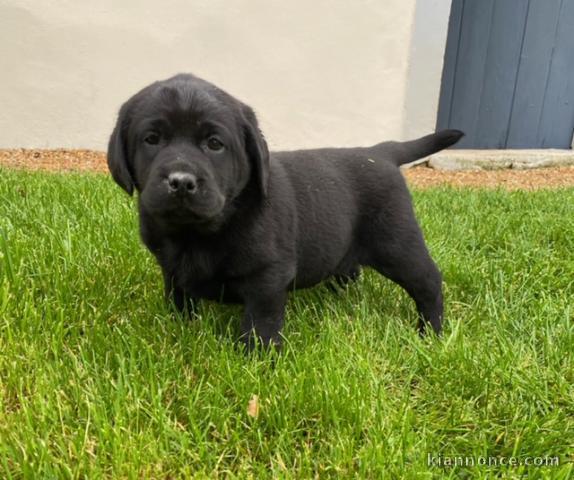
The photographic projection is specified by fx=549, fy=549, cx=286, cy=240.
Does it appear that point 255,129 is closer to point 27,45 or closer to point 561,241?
point 561,241

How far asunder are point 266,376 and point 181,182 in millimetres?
749

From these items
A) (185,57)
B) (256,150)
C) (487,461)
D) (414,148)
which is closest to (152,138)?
(256,150)


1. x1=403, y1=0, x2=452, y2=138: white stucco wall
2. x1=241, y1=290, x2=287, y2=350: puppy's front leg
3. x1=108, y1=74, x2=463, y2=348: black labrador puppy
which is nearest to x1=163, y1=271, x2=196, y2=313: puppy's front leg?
x1=108, y1=74, x2=463, y2=348: black labrador puppy

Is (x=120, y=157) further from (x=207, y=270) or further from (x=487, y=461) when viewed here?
(x=487, y=461)

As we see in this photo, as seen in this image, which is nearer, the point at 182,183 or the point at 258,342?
the point at 182,183

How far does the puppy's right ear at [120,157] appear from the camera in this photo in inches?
77.9

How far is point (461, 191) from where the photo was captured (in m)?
5.19

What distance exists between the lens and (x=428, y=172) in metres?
7.02

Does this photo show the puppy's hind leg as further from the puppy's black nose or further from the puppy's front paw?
the puppy's black nose

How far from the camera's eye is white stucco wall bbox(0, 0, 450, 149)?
19.8ft

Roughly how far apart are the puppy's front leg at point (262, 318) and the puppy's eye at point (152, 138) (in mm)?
645

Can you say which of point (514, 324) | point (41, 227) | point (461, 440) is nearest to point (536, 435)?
point (461, 440)

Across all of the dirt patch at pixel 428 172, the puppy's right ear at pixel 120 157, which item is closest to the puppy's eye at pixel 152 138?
the puppy's right ear at pixel 120 157

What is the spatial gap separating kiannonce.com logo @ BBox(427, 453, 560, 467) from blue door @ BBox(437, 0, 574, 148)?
645 centimetres
